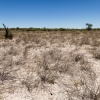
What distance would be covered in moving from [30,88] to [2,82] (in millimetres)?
730

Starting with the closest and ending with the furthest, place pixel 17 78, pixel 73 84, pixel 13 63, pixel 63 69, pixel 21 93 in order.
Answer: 1. pixel 21 93
2. pixel 73 84
3. pixel 17 78
4. pixel 63 69
5. pixel 13 63

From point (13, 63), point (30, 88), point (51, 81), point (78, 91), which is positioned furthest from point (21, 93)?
point (13, 63)

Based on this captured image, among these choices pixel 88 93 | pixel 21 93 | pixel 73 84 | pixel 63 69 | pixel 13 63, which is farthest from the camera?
pixel 13 63

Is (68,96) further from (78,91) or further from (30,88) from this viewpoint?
(30,88)

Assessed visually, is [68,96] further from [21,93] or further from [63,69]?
[63,69]

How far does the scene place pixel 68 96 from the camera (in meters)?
3.17

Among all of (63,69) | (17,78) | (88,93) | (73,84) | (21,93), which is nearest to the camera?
(88,93)

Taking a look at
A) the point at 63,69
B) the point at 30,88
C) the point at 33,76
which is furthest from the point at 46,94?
the point at 63,69

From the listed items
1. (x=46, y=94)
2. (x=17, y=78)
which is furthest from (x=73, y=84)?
(x=17, y=78)

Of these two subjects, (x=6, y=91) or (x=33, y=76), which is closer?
(x=6, y=91)

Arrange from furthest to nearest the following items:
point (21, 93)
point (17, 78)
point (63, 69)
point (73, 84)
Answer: point (63, 69)
point (17, 78)
point (73, 84)
point (21, 93)

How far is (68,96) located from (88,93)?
14.6 inches

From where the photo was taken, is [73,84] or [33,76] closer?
[73,84]

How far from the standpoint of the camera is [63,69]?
4816 millimetres
